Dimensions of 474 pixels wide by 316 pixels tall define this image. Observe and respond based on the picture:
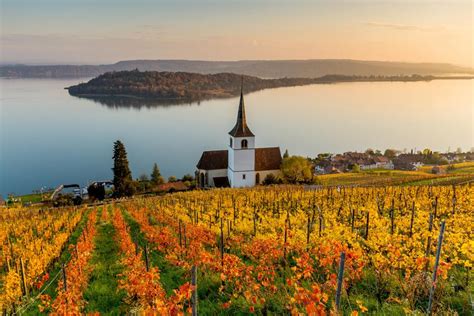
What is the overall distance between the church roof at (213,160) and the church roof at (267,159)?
151 inches

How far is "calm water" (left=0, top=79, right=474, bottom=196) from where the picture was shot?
67.2 meters

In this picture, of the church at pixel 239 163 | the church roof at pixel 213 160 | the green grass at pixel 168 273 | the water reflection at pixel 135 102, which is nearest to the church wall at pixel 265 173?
the church at pixel 239 163

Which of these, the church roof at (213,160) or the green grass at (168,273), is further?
the church roof at (213,160)

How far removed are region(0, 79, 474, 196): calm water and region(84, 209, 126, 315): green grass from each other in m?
50.7

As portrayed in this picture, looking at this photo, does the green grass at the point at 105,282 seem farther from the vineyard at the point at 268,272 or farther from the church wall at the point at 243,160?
the church wall at the point at 243,160

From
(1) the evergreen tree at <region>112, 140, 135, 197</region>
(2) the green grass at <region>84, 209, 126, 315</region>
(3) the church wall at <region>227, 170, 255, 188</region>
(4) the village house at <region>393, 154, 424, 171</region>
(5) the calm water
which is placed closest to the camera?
(2) the green grass at <region>84, 209, 126, 315</region>

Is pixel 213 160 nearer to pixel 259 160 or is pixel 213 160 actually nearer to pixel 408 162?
pixel 259 160

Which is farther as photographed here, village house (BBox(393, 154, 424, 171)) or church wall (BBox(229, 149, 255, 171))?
village house (BBox(393, 154, 424, 171))

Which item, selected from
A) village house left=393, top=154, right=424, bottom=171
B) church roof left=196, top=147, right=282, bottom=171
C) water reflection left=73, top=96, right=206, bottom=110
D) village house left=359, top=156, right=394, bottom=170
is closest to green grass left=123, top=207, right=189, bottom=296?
church roof left=196, top=147, right=282, bottom=171

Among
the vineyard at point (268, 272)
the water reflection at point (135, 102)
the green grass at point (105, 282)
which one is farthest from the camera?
the water reflection at point (135, 102)

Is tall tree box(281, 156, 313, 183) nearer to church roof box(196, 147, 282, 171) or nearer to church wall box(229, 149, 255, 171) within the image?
church roof box(196, 147, 282, 171)

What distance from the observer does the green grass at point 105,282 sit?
21.8 ft

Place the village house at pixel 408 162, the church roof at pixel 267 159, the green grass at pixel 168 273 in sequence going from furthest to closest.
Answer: the village house at pixel 408 162
the church roof at pixel 267 159
the green grass at pixel 168 273

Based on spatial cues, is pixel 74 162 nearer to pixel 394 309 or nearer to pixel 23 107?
pixel 394 309
